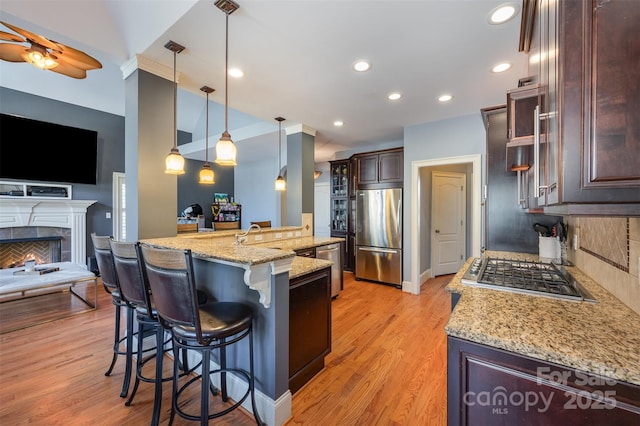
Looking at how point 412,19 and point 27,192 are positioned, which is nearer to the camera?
point 412,19

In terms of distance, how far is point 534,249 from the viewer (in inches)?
95.0

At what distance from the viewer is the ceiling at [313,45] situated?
1825 mm

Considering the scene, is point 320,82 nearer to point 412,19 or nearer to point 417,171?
point 412,19

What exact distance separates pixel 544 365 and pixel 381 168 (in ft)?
13.4

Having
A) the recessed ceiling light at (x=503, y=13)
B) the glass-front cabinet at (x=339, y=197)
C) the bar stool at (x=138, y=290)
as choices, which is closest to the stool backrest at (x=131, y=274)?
the bar stool at (x=138, y=290)

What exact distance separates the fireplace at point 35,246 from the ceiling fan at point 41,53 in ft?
11.6

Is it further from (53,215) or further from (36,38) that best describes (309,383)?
(53,215)

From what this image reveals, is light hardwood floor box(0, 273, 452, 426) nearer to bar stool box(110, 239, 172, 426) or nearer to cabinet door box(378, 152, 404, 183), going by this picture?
bar stool box(110, 239, 172, 426)

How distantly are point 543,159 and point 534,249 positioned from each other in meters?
1.95

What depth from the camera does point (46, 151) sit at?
15.0 ft

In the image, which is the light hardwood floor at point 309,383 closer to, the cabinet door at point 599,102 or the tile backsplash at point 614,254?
the tile backsplash at point 614,254

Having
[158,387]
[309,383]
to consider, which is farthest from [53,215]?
[309,383]

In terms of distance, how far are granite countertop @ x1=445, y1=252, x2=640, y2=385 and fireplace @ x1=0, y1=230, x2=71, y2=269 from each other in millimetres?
6313

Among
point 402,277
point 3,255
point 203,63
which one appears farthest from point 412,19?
point 3,255
